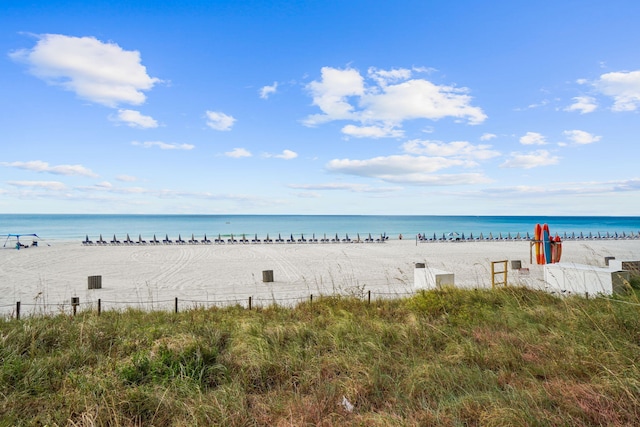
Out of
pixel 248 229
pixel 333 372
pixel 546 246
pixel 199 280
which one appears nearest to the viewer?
pixel 333 372

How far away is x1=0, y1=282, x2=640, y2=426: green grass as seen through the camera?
2898mm

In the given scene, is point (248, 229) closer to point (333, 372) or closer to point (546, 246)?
point (546, 246)

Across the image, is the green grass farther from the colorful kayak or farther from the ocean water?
the ocean water

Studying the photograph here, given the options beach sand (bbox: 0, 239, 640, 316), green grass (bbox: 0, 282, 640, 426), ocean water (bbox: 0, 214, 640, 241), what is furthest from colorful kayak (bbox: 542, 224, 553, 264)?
ocean water (bbox: 0, 214, 640, 241)

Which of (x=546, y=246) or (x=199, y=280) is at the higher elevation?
(x=546, y=246)

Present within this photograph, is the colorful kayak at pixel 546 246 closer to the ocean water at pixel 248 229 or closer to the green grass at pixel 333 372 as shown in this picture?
the green grass at pixel 333 372

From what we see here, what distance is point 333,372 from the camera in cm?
394

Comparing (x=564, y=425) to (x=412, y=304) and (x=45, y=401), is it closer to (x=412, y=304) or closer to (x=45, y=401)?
(x=45, y=401)

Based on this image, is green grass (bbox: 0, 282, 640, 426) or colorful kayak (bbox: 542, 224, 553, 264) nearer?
green grass (bbox: 0, 282, 640, 426)

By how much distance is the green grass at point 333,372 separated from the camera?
2.90 m

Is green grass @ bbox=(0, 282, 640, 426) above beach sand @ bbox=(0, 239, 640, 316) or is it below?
above

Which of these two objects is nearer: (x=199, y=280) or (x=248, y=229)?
(x=199, y=280)

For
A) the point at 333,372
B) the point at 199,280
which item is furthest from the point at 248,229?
the point at 333,372

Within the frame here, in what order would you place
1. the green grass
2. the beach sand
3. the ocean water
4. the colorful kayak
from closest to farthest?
1. the green grass
2. the beach sand
3. the colorful kayak
4. the ocean water
